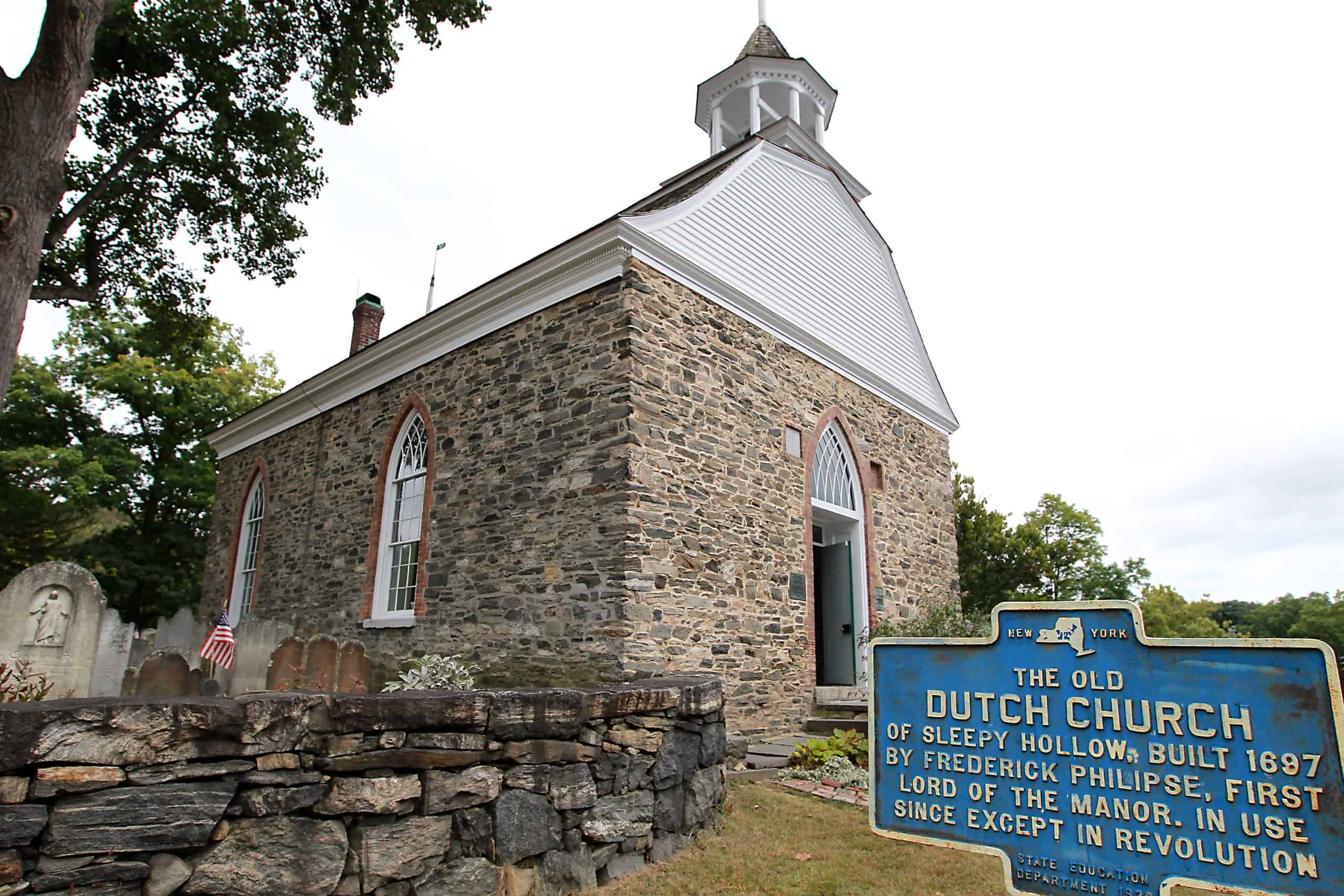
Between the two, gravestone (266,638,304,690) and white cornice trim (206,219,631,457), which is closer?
gravestone (266,638,304,690)

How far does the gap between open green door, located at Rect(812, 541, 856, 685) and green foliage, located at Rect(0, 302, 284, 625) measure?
65.9ft

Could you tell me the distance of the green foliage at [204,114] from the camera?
36.3ft

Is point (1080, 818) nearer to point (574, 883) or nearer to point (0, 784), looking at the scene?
point (574, 883)

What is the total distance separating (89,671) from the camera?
Result: 30.2 feet

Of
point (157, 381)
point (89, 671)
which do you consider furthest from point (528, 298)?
point (157, 381)

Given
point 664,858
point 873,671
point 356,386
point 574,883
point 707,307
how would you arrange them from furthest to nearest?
1. point 356,386
2. point 707,307
3. point 664,858
4. point 574,883
5. point 873,671

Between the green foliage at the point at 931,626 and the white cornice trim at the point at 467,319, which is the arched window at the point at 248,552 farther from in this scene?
the green foliage at the point at 931,626

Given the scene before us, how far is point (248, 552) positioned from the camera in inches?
667

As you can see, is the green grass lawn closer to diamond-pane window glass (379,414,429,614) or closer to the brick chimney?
diamond-pane window glass (379,414,429,614)

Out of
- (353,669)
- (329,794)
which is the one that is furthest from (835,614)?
(329,794)

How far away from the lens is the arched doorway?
476 inches

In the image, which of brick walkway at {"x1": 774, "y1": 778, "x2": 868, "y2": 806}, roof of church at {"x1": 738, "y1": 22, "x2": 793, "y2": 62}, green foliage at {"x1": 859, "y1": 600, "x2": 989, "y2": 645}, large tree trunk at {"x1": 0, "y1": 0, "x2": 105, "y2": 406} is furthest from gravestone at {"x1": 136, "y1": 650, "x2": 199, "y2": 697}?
roof of church at {"x1": 738, "y1": 22, "x2": 793, "y2": 62}

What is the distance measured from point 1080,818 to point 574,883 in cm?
264

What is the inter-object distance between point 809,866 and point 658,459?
490 cm
